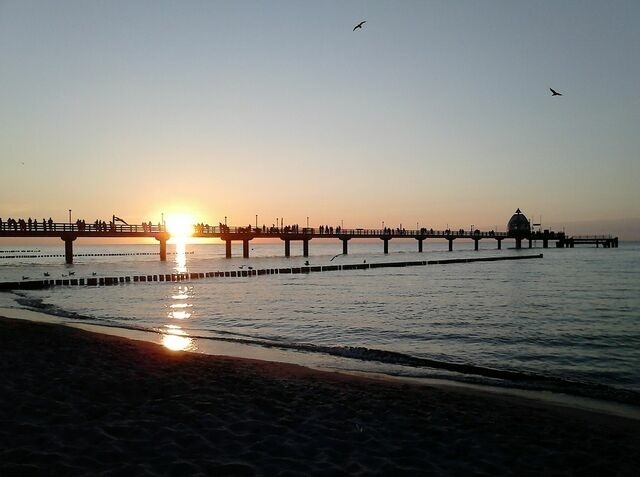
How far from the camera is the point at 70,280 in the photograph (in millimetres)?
38469

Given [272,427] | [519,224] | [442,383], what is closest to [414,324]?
[442,383]

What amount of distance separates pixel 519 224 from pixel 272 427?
15370 centimetres

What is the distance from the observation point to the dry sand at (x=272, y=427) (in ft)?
18.0

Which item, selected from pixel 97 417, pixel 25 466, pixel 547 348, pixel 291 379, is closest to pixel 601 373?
pixel 547 348

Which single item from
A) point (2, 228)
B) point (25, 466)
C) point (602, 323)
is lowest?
point (602, 323)

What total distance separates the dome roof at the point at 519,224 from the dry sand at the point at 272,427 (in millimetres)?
147537

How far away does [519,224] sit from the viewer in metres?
148

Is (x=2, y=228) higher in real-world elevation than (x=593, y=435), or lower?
higher

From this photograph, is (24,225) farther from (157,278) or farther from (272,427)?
(272,427)

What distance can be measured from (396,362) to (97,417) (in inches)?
296

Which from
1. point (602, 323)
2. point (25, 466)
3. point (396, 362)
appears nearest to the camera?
point (25, 466)

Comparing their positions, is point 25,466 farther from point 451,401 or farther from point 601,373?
point 601,373

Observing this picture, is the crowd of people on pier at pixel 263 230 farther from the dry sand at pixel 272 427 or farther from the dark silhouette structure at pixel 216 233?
the dry sand at pixel 272 427

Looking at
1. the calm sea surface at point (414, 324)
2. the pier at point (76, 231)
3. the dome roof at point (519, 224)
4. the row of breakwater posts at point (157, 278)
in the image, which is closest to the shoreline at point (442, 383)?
the calm sea surface at point (414, 324)
